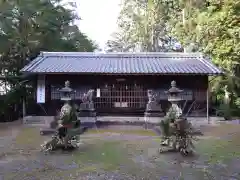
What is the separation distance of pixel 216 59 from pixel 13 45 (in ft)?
39.9

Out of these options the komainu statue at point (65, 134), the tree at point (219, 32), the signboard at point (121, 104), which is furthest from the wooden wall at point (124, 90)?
the komainu statue at point (65, 134)

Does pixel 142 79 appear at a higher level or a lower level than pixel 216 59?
lower

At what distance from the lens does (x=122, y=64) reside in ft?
59.0

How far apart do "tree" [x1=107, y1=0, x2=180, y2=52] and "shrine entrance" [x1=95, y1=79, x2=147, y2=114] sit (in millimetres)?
11799

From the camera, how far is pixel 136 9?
31.1m

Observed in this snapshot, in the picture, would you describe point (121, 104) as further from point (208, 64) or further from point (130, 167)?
point (130, 167)

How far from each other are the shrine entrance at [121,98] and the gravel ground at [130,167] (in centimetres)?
832

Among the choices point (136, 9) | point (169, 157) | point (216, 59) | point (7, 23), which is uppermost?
point (136, 9)

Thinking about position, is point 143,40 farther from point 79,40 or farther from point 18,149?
point 18,149

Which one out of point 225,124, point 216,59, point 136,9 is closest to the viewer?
point 225,124

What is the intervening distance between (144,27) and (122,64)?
13.5m

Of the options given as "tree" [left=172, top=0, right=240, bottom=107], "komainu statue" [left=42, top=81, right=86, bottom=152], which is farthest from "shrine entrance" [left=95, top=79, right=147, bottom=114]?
"komainu statue" [left=42, top=81, right=86, bottom=152]

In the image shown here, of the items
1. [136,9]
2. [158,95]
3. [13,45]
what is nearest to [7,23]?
[13,45]

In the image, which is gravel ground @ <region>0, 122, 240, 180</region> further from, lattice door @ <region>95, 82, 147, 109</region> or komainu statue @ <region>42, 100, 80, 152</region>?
lattice door @ <region>95, 82, 147, 109</region>
